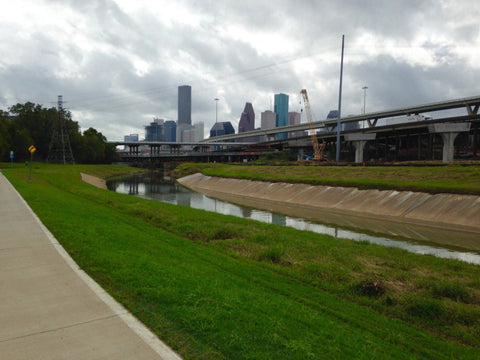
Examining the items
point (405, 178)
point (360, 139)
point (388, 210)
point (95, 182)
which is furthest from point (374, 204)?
point (95, 182)

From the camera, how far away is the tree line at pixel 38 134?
285ft

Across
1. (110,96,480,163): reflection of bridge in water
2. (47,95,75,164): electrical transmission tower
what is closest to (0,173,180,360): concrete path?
(110,96,480,163): reflection of bridge in water

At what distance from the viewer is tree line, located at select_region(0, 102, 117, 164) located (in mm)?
86731

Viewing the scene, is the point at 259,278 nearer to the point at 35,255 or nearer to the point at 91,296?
the point at 91,296

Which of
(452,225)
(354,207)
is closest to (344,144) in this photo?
(354,207)

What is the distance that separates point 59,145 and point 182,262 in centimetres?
11328

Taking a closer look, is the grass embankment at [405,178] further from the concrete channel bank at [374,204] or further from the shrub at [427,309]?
the shrub at [427,309]

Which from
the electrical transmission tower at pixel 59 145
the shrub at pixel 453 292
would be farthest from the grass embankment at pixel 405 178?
the electrical transmission tower at pixel 59 145

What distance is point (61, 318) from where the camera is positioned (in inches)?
227

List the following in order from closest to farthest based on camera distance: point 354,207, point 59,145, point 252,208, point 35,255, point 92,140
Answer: point 35,255
point 354,207
point 252,208
point 59,145
point 92,140

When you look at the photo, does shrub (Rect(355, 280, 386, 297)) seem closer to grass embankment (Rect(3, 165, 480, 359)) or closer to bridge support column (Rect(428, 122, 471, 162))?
grass embankment (Rect(3, 165, 480, 359))

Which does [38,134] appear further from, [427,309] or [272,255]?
[427,309]

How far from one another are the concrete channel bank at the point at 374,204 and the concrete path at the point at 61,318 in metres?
22.3

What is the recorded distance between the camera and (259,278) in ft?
31.5
